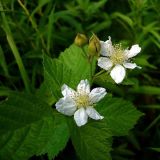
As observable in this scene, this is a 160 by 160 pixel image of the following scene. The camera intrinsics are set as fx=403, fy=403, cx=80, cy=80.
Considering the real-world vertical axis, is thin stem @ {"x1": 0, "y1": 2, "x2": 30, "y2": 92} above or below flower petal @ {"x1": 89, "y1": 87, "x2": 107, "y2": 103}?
below

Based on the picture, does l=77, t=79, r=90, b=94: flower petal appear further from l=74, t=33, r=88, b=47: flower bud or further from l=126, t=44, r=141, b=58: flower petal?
l=126, t=44, r=141, b=58: flower petal

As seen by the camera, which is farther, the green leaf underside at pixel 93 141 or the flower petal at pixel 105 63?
the flower petal at pixel 105 63

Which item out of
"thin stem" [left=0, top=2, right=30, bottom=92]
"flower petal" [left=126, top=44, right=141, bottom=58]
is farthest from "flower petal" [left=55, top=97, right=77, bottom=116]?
"thin stem" [left=0, top=2, right=30, bottom=92]

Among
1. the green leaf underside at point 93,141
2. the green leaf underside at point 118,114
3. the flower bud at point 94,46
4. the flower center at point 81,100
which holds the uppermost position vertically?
the flower bud at point 94,46

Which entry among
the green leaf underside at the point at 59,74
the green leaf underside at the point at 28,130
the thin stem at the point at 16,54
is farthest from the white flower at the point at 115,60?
the thin stem at the point at 16,54

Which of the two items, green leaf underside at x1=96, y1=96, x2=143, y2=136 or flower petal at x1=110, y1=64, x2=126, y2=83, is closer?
flower petal at x1=110, y1=64, x2=126, y2=83

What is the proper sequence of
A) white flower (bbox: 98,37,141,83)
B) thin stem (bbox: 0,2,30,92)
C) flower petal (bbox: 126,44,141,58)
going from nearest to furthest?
white flower (bbox: 98,37,141,83) → flower petal (bbox: 126,44,141,58) → thin stem (bbox: 0,2,30,92)

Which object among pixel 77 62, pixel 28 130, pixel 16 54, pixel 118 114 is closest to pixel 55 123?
pixel 28 130

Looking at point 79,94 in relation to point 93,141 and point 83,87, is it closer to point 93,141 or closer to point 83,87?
point 83,87

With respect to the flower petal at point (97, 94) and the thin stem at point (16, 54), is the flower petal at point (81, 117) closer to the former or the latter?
the flower petal at point (97, 94)
